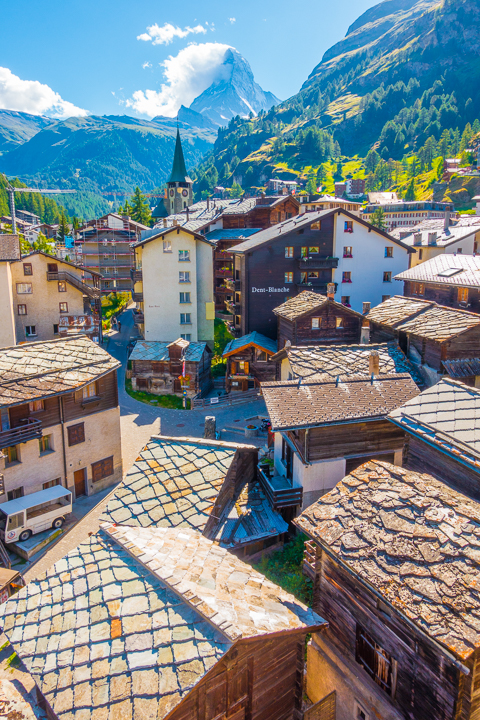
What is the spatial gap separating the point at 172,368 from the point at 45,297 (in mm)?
17021

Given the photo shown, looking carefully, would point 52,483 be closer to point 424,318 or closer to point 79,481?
point 79,481

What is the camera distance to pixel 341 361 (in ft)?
85.0

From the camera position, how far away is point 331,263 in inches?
1945

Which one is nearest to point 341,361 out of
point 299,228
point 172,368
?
point 172,368

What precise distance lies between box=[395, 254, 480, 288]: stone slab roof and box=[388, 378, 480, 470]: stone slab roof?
21.8m

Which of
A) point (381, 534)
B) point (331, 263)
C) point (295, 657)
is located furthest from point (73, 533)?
point (331, 263)

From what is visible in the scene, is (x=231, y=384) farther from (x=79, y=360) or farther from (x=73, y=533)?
(x=73, y=533)

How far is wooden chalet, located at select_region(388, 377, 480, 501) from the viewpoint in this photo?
1407 centimetres

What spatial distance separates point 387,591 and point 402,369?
17.7 meters

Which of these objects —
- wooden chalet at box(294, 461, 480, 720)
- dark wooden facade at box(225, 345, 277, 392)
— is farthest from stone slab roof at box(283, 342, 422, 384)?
dark wooden facade at box(225, 345, 277, 392)

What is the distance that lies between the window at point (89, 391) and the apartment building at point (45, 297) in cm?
2216

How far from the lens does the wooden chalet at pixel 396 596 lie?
30.9ft

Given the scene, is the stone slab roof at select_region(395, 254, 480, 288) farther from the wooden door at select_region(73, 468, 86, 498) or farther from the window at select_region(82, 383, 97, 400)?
the wooden door at select_region(73, 468, 86, 498)

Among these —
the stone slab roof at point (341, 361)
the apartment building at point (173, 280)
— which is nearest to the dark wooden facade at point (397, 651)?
the stone slab roof at point (341, 361)
